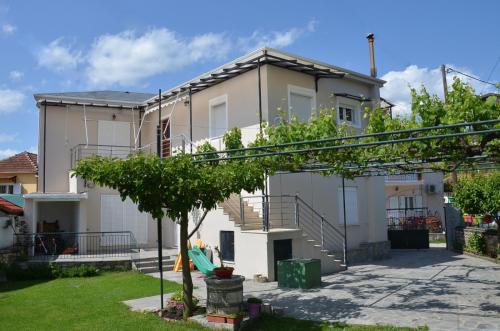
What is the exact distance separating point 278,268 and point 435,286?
4387 mm

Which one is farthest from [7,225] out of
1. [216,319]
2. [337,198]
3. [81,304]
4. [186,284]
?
[337,198]

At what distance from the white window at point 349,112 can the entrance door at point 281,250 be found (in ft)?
21.8

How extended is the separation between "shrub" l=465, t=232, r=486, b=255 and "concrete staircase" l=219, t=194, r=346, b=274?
6.29 m

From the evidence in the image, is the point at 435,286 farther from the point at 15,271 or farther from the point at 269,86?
the point at 15,271

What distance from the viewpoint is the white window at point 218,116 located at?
59.0 ft

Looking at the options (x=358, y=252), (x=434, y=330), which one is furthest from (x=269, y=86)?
(x=434, y=330)

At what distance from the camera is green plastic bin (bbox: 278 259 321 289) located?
504 inches

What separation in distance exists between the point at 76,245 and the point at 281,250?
9.53m

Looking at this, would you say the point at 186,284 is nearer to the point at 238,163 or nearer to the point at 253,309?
the point at 253,309

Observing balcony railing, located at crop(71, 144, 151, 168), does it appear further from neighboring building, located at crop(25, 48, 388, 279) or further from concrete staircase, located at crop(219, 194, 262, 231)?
concrete staircase, located at crop(219, 194, 262, 231)

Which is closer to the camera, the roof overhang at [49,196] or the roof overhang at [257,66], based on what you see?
the roof overhang at [257,66]

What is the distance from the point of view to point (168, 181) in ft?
30.2

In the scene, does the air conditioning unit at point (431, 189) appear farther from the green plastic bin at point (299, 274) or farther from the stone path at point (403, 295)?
the green plastic bin at point (299, 274)

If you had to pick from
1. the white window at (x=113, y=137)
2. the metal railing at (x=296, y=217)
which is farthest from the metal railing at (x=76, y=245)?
the metal railing at (x=296, y=217)
